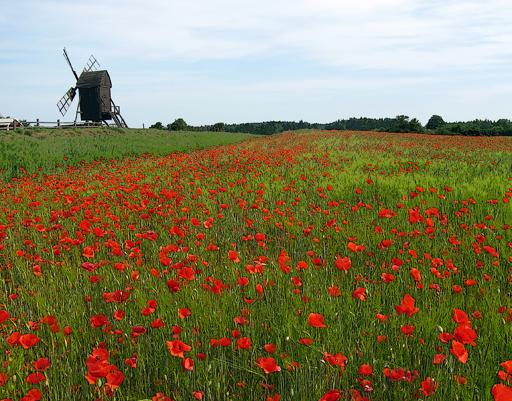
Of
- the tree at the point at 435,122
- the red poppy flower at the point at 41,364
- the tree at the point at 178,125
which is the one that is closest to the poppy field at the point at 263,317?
the red poppy flower at the point at 41,364

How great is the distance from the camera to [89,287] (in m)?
3.71

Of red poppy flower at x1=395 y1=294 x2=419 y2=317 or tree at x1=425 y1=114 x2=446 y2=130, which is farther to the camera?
tree at x1=425 y1=114 x2=446 y2=130

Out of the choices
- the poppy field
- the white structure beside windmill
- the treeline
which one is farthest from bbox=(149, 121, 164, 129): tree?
the poppy field

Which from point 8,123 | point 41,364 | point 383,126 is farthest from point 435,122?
point 41,364

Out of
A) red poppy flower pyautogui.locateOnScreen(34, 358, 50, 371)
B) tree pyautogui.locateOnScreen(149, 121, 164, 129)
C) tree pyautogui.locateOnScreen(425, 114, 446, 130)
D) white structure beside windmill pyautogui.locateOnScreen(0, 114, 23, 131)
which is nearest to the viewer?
red poppy flower pyautogui.locateOnScreen(34, 358, 50, 371)

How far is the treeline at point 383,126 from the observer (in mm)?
42966

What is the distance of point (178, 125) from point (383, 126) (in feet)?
143

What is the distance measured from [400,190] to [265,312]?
5.10 metres

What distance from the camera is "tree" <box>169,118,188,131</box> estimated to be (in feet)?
219

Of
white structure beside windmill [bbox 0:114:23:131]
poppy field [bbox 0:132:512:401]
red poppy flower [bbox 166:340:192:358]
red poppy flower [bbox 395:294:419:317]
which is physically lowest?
poppy field [bbox 0:132:512:401]

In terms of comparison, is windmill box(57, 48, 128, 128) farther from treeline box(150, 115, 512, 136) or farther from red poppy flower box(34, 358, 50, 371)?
red poppy flower box(34, 358, 50, 371)

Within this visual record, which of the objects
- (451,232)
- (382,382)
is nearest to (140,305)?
(382,382)

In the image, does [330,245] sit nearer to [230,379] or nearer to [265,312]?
[265,312]

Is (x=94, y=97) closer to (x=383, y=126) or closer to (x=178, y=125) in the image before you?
(x=178, y=125)
